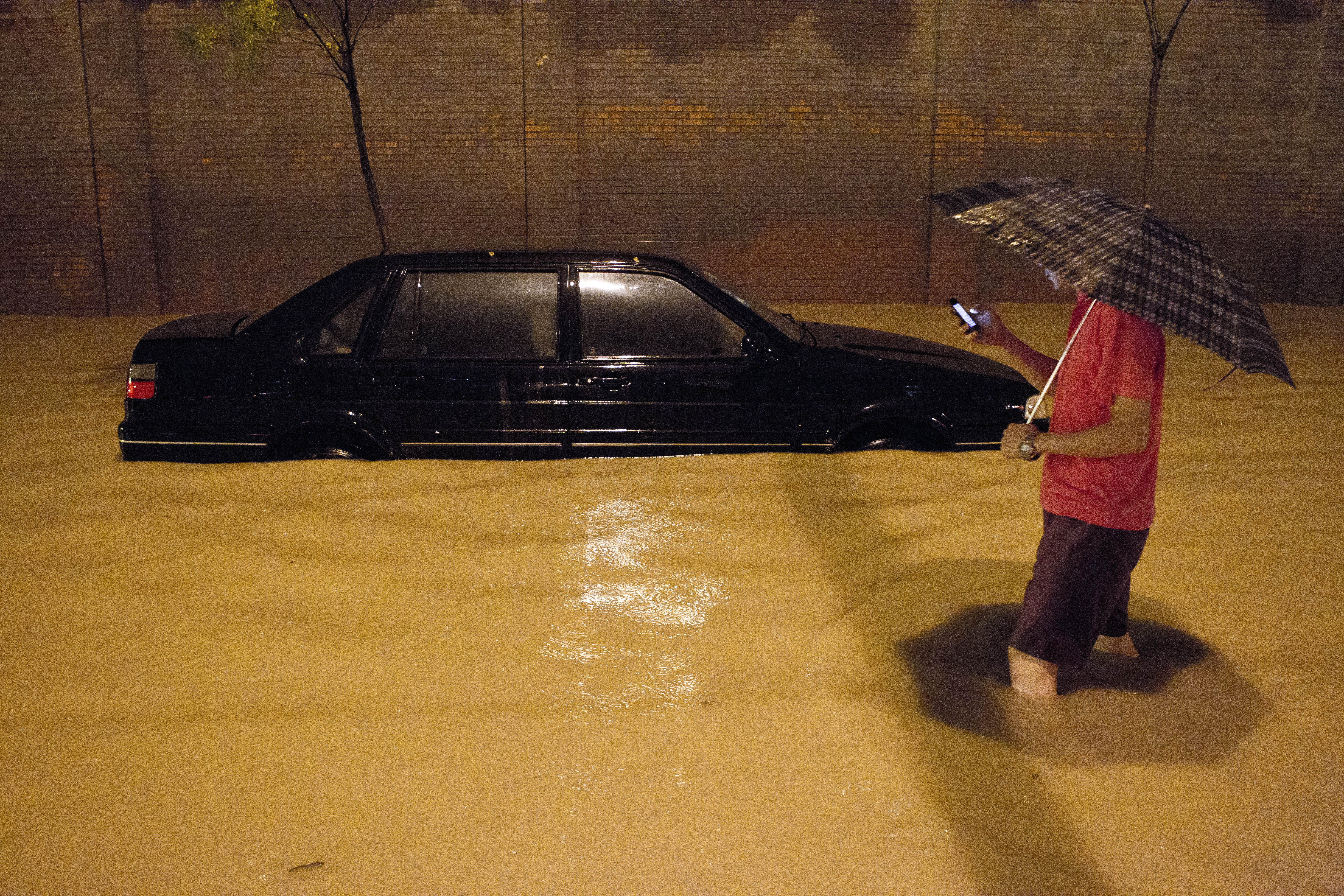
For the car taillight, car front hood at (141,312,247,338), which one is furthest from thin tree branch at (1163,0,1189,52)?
the car taillight

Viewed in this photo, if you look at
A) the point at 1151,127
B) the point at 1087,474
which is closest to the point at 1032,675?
the point at 1087,474

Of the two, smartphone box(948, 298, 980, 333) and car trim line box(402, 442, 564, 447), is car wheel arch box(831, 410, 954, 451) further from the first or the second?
smartphone box(948, 298, 980, 333)

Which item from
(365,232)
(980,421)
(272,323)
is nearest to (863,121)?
(365,232)

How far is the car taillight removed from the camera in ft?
18.2

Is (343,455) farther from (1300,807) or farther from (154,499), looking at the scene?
(1300,807)

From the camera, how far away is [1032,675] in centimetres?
352

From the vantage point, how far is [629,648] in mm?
3826

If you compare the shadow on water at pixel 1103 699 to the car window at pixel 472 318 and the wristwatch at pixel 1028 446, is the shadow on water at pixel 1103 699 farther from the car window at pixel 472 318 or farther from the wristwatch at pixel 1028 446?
the car window at pixel 472 318

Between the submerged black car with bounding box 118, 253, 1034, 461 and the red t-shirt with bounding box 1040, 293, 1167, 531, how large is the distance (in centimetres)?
241

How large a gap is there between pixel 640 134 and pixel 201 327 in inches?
333

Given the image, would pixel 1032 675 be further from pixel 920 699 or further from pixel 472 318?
pixel 472 318

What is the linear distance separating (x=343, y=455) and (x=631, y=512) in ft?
5.58

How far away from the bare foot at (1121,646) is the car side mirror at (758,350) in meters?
2.36

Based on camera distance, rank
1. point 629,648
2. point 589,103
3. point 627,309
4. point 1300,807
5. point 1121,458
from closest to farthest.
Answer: point 1300,807
point 1121,458
point 629,648
point 627,309
point 589,103
